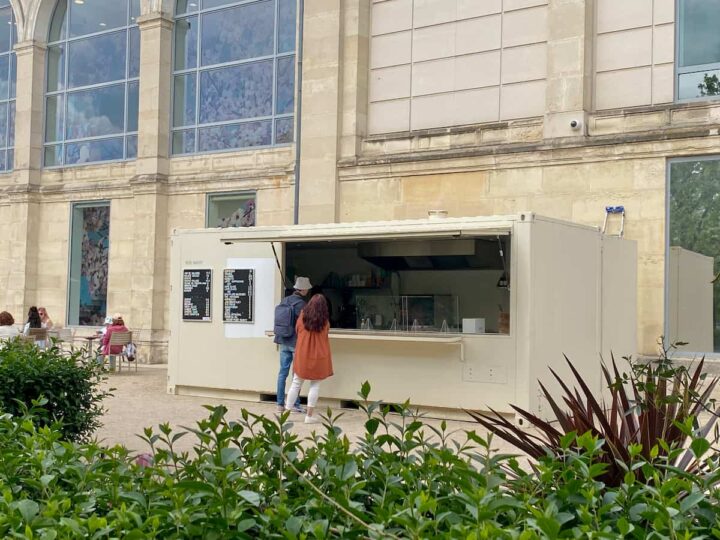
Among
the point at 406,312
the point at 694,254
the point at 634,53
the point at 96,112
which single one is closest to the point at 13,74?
the point at 96,112

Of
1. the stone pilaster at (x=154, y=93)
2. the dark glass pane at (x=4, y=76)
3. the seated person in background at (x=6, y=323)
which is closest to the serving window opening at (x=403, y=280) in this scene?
the seated person in background at (x=6, y=323)

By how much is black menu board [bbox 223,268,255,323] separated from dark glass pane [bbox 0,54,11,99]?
13.0 meters

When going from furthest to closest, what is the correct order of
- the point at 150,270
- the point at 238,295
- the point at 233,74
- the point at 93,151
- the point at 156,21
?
the point at 93,151 → the point at 156,21 → the point at 150,270 → the point at 233,74 → the point at 238,295

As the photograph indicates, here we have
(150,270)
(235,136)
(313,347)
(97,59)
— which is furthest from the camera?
(97,59)

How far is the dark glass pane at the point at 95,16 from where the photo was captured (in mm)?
20594

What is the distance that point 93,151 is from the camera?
20938 mm

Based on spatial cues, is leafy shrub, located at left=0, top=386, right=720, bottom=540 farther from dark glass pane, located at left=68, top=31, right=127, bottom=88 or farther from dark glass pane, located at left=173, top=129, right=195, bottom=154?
dark glass pane, located at left=68, top=31, right=127, bottom=88

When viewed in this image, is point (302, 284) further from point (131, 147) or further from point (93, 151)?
point (93, 151)

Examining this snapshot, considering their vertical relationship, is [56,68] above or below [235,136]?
above

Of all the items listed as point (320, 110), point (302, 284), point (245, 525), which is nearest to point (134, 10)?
point (320, 110)

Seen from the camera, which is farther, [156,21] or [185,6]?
[185,6]

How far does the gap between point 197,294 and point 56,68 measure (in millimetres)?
11355

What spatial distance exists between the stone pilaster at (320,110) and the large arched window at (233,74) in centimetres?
103

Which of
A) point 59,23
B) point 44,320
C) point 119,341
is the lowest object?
point 119,341
